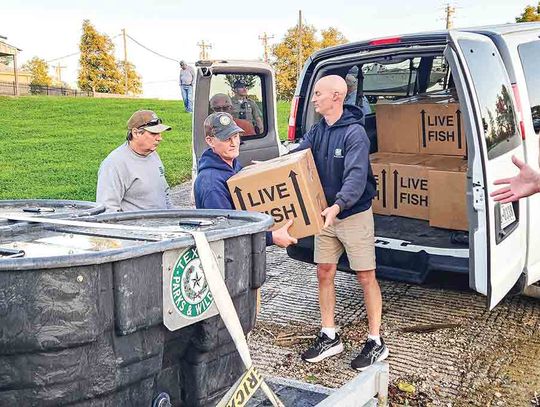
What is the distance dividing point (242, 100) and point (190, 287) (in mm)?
4225

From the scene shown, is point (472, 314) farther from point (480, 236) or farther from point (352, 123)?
point (352, 123)

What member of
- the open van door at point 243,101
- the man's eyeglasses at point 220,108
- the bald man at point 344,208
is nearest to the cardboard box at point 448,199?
the bald man at point 344,208

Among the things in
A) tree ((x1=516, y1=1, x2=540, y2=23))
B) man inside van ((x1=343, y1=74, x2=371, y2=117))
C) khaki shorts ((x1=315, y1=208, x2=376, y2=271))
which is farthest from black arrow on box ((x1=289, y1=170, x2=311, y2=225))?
tree ((x1=516, y1=1, x2=540, y2=23))

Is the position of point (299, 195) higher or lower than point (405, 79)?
lower

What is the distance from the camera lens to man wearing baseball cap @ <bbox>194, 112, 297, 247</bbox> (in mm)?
3590

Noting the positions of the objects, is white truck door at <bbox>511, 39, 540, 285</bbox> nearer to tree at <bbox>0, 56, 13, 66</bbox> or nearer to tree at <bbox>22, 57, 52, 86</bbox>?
tree at <bbox>0, 56, 13, 66</bbox>

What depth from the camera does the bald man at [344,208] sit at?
4131 mm

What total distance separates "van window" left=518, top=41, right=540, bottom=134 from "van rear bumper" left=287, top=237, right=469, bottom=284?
1.04 meters

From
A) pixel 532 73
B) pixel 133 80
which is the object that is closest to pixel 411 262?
pixel 532 73

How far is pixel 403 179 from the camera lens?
5.96 m

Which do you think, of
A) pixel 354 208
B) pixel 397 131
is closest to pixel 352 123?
pixel 354 208

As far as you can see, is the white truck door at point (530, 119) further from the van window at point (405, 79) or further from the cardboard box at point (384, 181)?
the van window at point (405, 79)

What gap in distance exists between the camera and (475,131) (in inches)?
150

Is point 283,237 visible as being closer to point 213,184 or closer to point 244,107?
point 213,184
